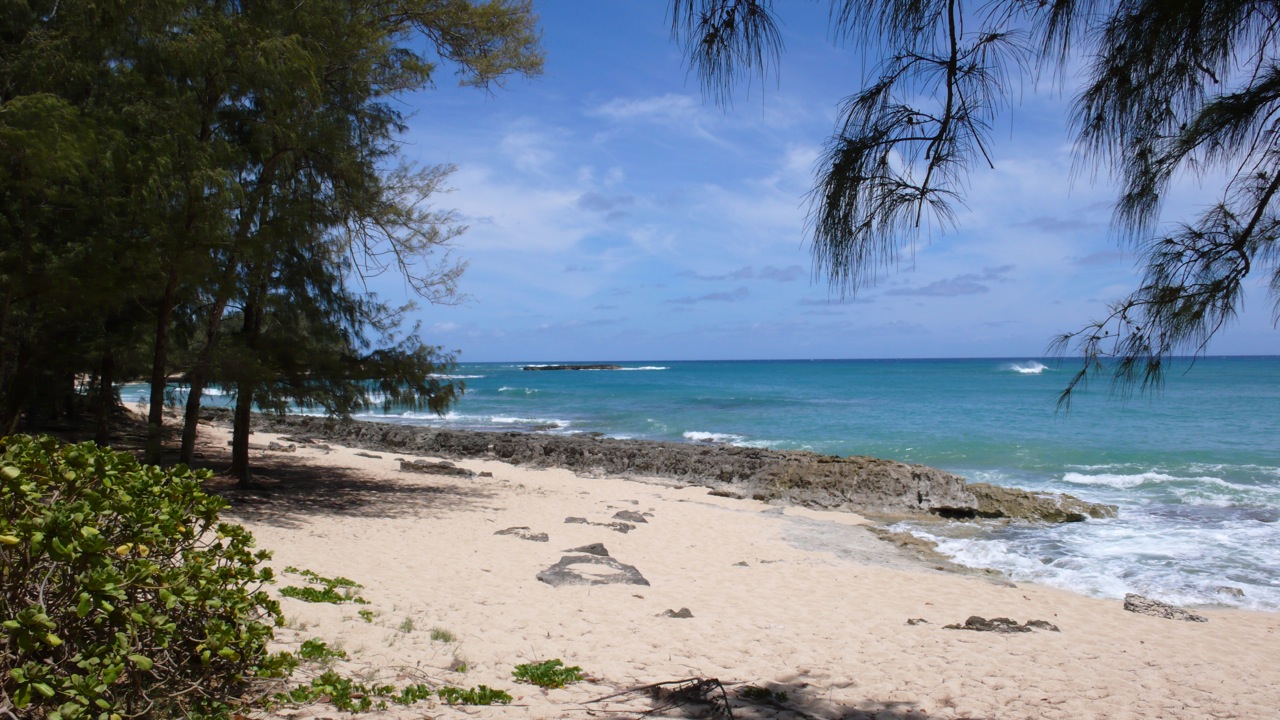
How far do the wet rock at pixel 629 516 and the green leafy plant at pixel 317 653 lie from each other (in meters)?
7.75

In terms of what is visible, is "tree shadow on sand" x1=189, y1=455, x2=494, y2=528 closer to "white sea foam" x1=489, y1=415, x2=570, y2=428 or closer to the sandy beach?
the sandy beach

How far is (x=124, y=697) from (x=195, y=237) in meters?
7.14

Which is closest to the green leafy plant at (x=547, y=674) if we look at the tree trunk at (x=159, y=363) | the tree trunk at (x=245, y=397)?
the tree trunk at (x=159, y=363)

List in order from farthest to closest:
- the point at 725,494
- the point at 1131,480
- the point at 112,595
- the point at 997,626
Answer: the point at 1131,480 → the point at 725,494 → the point at 997,626 → the point at 112,595

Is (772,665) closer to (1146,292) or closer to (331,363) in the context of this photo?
(1146,292)

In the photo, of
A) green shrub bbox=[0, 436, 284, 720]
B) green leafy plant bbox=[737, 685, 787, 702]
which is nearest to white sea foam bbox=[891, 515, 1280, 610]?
green leafy plant bbox=[737, 685, 787, 702]

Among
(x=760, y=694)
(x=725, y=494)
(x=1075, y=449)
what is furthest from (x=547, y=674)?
(x=1075, y=449)

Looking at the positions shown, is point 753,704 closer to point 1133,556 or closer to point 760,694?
point 760,694

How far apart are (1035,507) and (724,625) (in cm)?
970

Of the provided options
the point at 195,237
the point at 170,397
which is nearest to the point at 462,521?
the point at 195,237

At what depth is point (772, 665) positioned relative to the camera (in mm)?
5516

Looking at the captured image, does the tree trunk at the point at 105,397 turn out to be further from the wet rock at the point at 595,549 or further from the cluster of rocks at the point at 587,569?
the wet rock at the point at 595,549

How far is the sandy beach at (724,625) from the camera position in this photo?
4816mm

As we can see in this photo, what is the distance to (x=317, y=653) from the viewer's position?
14.1 feet
